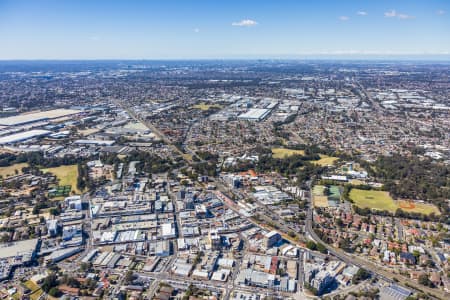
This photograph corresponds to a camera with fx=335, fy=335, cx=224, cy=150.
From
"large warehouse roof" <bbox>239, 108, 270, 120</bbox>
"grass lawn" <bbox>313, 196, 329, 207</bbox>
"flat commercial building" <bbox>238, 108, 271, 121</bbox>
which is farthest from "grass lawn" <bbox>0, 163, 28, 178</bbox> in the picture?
"large warehouse roof" <bbox>239, 108, 270, 120</bbox>

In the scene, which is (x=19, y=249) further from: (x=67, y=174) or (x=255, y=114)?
(x=255, y=114)

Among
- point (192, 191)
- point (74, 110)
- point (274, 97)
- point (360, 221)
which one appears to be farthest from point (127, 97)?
point (360, 221)

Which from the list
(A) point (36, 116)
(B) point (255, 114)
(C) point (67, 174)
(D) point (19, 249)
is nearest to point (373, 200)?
(D) point (19, 249)

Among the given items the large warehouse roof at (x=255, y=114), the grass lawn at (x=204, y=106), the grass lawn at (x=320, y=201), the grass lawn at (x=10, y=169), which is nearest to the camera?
the grass lawn at (x=320, y=201)

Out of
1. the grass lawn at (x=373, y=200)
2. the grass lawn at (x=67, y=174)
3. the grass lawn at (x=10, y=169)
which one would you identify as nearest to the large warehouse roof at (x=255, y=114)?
the grass lawn at (x=373, y=200)

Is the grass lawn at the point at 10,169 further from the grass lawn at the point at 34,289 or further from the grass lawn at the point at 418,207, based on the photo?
the grass lawn at the point at 418,207

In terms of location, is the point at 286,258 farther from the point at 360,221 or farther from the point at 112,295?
the point at 112,295

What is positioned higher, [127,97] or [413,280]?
[127,97]
